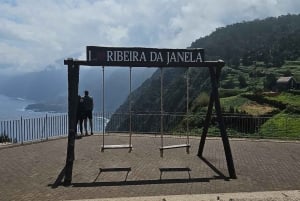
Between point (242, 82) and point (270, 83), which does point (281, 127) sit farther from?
point (242, 82)

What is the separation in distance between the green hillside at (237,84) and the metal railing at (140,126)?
0.24 feet

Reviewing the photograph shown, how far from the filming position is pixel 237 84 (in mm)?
77812

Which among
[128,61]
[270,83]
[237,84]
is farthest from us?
[237,84]

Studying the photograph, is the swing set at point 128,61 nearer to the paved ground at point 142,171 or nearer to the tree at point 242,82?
the paved ground at point 142,171

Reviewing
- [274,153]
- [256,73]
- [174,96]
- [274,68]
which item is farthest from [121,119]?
[274,68]

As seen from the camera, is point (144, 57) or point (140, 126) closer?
point (144, 57)

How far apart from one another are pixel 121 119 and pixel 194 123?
22.2 feet

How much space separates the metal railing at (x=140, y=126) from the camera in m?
19.9

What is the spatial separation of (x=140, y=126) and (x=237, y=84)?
54992 mm

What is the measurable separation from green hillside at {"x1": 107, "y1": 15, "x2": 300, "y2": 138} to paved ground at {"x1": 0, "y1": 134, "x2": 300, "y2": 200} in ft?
Answer: 16.7

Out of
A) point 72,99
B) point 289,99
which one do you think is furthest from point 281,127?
point 289,99

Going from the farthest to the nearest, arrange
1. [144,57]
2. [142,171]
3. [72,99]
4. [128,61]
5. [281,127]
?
[281,127], [142,171], [144,57], [128,61], [72,99]

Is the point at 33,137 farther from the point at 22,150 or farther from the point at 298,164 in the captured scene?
the point at 298,164

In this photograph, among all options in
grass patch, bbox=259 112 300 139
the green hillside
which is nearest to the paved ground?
grass patch, bbox=259 112 300 139
